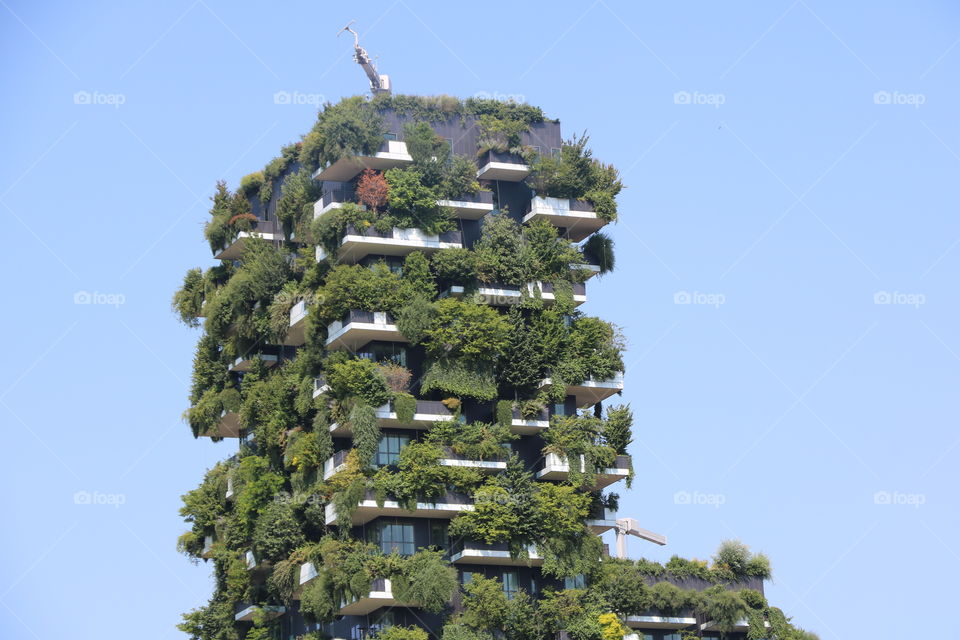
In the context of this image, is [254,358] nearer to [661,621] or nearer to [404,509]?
[404,509]

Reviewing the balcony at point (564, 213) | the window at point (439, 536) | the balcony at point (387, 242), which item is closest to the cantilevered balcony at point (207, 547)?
the window at point (439, 536)

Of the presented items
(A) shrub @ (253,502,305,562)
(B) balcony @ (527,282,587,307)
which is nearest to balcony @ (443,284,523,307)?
(B) balcony @ (527,282,587,307)

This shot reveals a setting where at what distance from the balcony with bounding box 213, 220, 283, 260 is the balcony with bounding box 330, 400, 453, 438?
16.5 meters

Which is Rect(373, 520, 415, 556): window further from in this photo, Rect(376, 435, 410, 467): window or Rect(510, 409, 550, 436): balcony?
Rect(510, 409, 550, 436): balcony

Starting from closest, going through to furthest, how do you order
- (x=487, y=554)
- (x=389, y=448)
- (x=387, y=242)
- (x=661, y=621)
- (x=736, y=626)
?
(x=487, y=554), (x=389, y=448), (x=387, y=242), (x=661, y=621), (x=736, y=626)

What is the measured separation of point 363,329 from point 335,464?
7184mm

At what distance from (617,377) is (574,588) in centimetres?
1187

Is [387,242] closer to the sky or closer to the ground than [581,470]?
closer to the sky

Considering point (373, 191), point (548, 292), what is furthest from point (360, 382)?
point (548, 292)

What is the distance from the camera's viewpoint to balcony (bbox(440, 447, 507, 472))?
4136 inches

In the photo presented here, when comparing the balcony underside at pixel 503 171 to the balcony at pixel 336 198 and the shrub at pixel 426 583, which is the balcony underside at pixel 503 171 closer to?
the balcony at pixel 336 198

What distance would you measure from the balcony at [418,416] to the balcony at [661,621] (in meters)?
15.9

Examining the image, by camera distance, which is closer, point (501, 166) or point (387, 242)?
point (387, 242)

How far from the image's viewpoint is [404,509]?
103812mm
